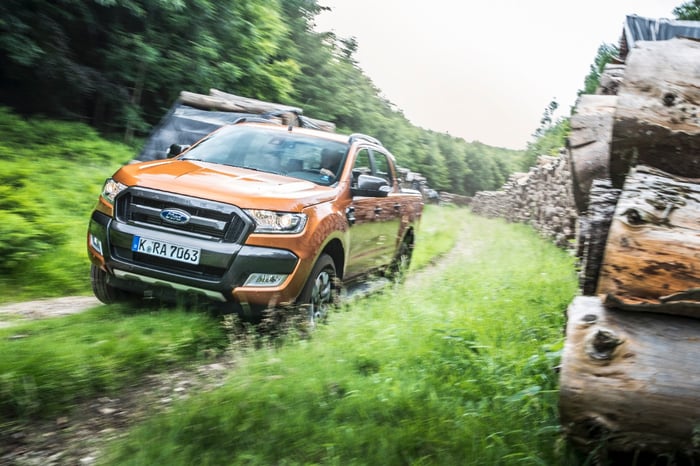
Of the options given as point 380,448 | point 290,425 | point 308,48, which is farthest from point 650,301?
point 308,48

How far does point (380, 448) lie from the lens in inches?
110

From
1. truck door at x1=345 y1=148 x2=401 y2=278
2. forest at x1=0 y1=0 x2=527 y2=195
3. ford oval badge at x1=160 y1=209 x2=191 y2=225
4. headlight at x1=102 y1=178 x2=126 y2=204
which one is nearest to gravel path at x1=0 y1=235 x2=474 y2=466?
ford oval badge at x1=160 y1=209 x2=191 y2=225

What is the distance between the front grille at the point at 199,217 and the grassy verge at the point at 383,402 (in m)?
0.92

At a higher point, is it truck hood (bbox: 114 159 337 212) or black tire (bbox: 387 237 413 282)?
truck hood (bbox: 114 159 337 212)

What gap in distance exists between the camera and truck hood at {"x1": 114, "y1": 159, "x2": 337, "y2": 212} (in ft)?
14.8

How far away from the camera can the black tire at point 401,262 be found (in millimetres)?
7356

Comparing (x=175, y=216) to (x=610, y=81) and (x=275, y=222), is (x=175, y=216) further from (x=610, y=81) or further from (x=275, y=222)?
(x=610, y=81)

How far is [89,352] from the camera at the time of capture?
146 inches

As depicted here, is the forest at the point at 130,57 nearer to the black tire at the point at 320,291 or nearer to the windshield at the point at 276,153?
the windshield at the point at 276,153

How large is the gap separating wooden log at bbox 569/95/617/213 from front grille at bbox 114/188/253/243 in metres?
2.44

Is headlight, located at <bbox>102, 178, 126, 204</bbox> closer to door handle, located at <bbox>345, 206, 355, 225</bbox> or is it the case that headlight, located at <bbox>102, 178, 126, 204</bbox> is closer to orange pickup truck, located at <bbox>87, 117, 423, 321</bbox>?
orange pickup truck, located at <bbox>87, 117, 423, 321</bbox>

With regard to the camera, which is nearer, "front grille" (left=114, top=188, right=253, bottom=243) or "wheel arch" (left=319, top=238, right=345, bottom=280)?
"front grille" (left=114, top=188, right=253, bottom=243)

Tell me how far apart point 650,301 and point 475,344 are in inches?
75.7

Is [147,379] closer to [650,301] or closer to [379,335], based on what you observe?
[379,335]
